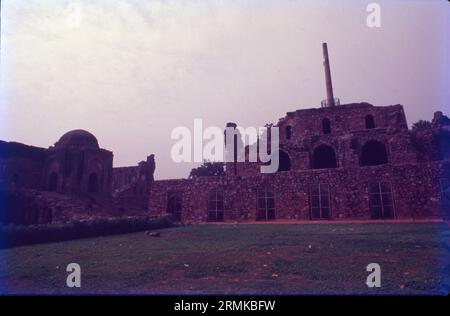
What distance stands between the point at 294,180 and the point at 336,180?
2786 mm

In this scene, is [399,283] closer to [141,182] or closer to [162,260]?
[162,260]

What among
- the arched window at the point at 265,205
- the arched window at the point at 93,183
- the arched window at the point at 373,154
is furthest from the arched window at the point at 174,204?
the arched window at the point at 373,154

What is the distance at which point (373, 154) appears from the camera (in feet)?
91.5

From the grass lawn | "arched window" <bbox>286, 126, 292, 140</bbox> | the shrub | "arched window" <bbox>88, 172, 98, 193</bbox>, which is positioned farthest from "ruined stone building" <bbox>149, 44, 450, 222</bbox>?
the grass lawn

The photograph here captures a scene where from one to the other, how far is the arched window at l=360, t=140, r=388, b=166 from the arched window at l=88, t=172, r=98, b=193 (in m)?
24.9

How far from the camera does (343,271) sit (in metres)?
5.44

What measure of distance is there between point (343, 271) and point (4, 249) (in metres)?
10.7

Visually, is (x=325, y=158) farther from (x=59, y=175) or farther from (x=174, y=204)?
(x=59, y=175)

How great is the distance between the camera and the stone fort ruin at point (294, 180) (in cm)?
1855

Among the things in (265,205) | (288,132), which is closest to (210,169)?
(288,132)

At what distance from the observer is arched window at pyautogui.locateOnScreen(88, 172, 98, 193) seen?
87.4 ft

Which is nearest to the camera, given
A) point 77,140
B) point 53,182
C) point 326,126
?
point 53,182

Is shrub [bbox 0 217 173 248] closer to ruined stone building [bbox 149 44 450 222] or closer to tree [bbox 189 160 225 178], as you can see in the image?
ruined stone building [bbox 149 44 450 222]

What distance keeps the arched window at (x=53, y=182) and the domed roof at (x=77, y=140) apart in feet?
8.82
